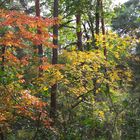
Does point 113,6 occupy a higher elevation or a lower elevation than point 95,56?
higher

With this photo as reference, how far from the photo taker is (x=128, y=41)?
10.7 m

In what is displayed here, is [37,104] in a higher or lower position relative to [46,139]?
higher

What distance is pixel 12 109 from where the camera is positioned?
751 centimetres

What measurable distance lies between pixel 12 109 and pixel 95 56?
11.0ft

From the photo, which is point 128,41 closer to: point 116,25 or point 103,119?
point 103,119

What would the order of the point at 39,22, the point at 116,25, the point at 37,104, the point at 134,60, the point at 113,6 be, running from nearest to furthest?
the point at 37,104
the point at 39,22
the point at 113,6
the point at 134,60
the point at 116,25

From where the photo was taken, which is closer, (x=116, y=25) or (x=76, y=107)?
(x=76, y=107)

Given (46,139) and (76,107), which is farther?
(76,107)

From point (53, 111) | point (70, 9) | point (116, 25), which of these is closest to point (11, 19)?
point (53, 111)

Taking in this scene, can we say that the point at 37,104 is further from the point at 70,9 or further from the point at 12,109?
the point at 70,9

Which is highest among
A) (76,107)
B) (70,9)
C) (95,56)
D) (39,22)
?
(70,9)

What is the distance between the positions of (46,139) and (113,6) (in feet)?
32.6

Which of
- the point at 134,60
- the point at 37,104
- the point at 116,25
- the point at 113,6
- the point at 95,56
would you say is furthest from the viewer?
the point at 116,25

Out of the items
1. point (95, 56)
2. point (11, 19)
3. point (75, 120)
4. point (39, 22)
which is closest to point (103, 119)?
point (75, 120)
